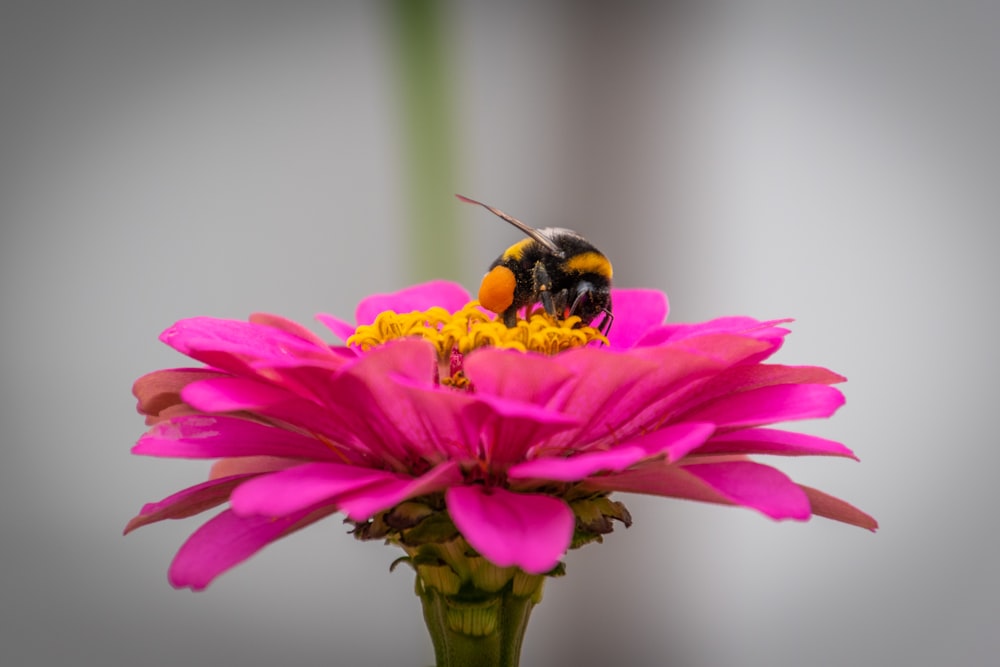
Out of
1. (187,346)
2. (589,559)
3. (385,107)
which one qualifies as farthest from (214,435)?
(589,559)

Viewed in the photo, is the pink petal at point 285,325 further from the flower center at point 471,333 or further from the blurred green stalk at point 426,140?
the blurred green stalk at point 426,140

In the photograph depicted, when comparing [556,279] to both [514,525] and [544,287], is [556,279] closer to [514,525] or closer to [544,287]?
[544,287]

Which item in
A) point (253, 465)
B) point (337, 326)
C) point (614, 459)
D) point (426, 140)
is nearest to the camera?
point (614, 459)

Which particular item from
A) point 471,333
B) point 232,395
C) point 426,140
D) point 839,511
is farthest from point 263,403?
point 426,140

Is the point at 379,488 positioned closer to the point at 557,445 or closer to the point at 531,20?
the point at 557,445

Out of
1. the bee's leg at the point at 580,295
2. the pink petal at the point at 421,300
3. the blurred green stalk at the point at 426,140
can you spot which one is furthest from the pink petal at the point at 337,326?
the blurred green stalk at the point at 426,140

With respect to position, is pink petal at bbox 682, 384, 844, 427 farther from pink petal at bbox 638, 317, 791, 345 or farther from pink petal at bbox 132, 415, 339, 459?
pink petal at bbox 132, 415, 339, 459
